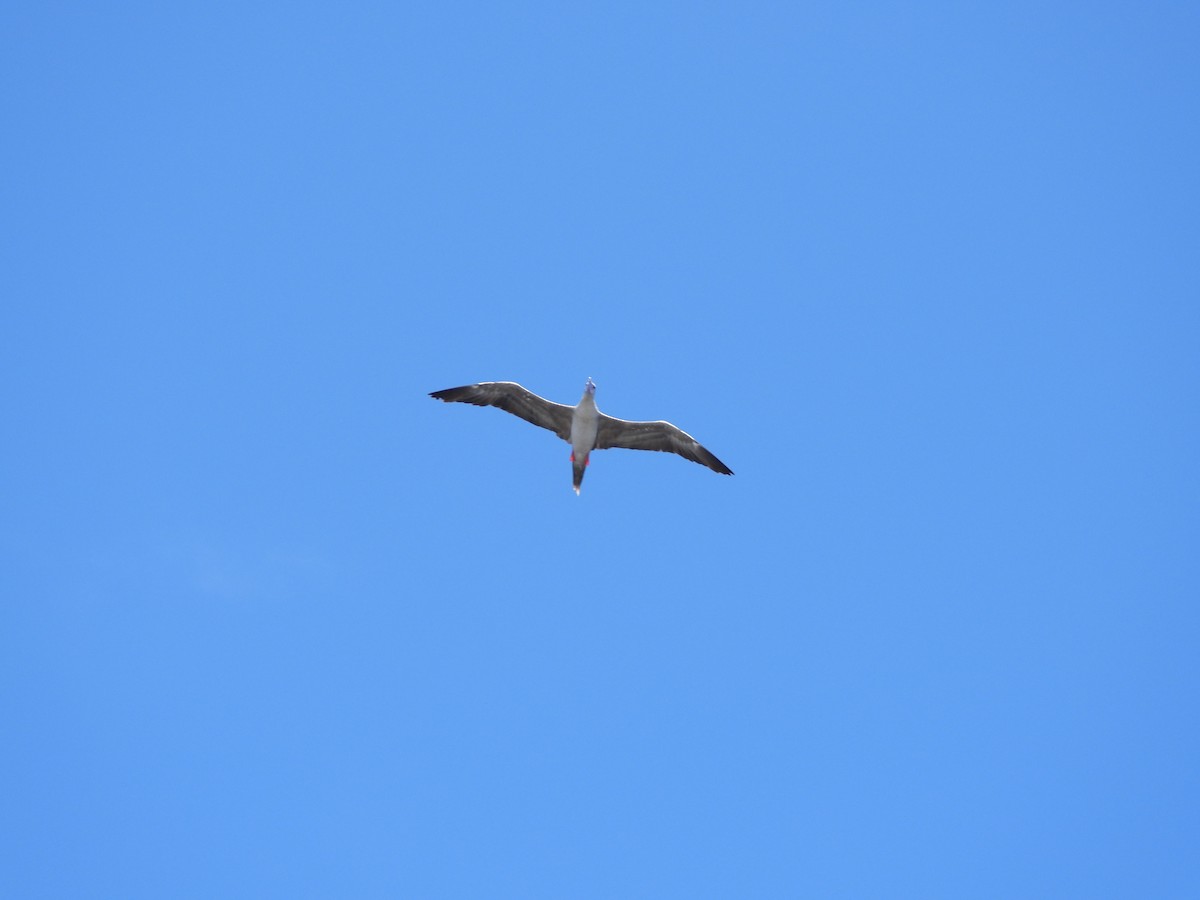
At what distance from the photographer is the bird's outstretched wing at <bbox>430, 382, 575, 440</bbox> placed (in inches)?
1117

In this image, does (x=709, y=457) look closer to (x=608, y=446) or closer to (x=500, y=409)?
(x=608, y=446)

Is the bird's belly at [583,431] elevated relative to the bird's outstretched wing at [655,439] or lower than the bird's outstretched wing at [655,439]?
lower

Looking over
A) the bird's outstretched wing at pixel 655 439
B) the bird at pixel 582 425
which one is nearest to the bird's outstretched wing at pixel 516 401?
the bird at pixel 582 425

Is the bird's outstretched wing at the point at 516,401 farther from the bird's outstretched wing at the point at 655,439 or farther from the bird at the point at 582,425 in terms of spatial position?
the bird's outstretched wing at the point at 655,439

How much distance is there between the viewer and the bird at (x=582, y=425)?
93.2ft

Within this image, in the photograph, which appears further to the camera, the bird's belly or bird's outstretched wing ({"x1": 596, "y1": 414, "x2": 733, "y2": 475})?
bird's outstretched wing ({"x1": 596, "y1": 414, "x2": 733, "y2": 475})

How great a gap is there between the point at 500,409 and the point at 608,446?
3.48 metres

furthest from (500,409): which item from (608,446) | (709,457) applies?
(709,457)

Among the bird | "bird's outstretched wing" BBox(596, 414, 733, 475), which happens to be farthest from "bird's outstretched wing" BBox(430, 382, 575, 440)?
"bird's outstretched wing" BBox(596, 414, 733, 475)

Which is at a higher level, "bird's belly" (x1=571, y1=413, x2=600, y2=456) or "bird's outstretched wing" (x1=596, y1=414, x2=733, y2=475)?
"bird's outstretched wing" (x1=596, y1=414, x2=733, y2=475)

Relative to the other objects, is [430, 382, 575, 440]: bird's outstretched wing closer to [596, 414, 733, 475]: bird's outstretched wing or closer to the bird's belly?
the bird's belly

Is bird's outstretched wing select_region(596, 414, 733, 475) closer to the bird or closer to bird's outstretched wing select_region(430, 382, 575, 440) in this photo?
the bird

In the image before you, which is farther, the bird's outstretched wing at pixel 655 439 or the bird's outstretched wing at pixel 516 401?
the bird's outstretched wing at pixel 655 439

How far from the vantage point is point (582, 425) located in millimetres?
28469
